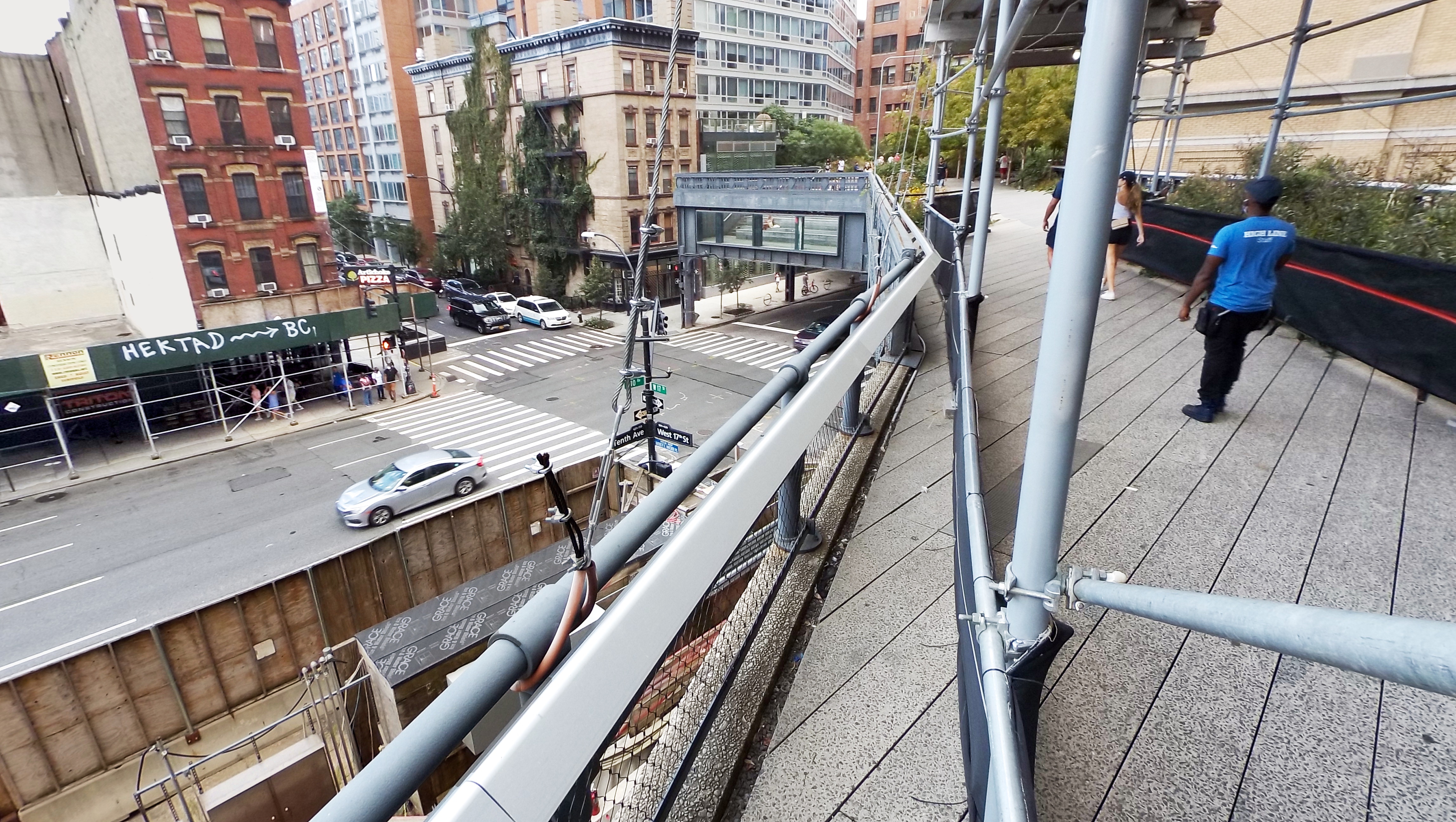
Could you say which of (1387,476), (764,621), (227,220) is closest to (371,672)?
(764,621)

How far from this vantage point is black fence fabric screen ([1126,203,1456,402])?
5.09 m

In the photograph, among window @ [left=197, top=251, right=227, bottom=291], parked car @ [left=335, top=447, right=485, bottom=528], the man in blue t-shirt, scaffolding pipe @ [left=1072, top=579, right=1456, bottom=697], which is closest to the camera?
scaffolding pipe @ [left=1072, top=579, right=1456, bottom=697]

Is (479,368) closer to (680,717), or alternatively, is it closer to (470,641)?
(470,641)

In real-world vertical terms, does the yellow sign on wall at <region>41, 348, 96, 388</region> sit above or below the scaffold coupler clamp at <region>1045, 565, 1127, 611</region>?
below

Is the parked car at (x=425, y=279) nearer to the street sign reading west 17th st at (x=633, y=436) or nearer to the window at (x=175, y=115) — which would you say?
the window at (x=175, y=115)

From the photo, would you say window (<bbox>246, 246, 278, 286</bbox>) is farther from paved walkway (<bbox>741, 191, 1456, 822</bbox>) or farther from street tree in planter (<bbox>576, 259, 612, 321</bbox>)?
paved walkway (<bbox>741, 191, 1456, 822</bbox>)

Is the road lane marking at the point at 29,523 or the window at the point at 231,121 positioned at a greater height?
the window at the point at 231,121

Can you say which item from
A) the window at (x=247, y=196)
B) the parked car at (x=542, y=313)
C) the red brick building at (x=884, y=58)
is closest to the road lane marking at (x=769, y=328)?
the parked car at (x=542, y=313)

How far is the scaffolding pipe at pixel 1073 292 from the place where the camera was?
136 cm

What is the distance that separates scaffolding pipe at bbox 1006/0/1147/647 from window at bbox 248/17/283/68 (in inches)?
1122

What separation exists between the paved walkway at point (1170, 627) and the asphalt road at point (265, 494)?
1438cm

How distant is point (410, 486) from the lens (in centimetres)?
1667

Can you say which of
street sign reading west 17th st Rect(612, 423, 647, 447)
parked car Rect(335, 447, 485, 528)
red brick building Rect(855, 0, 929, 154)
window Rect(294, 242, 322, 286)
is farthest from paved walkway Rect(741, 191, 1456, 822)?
red brick building Rect(855, 0, 929, 154)

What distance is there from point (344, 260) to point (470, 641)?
147 ft
